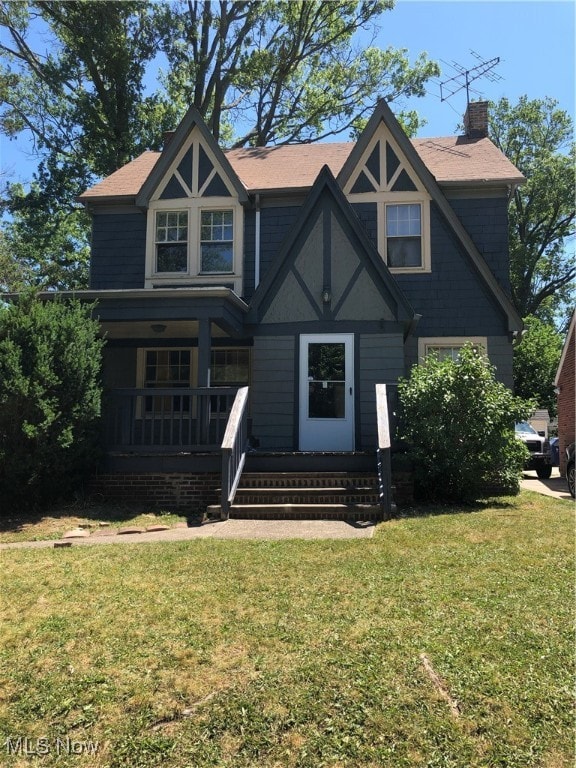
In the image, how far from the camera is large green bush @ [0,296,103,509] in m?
7.90

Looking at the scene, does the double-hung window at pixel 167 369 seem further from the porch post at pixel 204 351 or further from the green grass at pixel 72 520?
the green grass at pixel 72 520

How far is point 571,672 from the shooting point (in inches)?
127

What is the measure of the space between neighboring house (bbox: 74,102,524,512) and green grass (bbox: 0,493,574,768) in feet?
15.2

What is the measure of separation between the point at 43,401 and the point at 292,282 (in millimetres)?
5127

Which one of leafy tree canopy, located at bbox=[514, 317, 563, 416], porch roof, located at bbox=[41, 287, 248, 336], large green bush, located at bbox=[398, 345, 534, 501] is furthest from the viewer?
leafy tree canopy, located at bbox=[514, 317, 563, 416]

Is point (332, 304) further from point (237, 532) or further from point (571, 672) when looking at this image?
point (571, 672)

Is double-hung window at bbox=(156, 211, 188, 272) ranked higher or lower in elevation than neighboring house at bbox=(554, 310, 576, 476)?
higher

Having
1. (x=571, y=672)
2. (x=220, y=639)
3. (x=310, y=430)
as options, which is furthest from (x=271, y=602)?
(x=310, y=430)

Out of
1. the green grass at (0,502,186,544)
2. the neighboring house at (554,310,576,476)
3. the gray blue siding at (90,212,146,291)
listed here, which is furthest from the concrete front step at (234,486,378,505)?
the neighboring house at (554,310,576,476)

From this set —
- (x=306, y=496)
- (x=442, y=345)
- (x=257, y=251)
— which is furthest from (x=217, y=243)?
(x=306, y=496)

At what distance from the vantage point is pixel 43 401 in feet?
26.0

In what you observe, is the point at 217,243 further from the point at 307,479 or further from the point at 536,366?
the point at 536,366

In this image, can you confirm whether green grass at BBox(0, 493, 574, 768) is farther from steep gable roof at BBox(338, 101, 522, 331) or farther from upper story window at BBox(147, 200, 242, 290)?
upper story window at BBox(147, 200, 242, 290)

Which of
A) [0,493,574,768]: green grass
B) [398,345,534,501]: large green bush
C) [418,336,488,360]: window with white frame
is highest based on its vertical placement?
[418,336,488,360]: window with white frame
